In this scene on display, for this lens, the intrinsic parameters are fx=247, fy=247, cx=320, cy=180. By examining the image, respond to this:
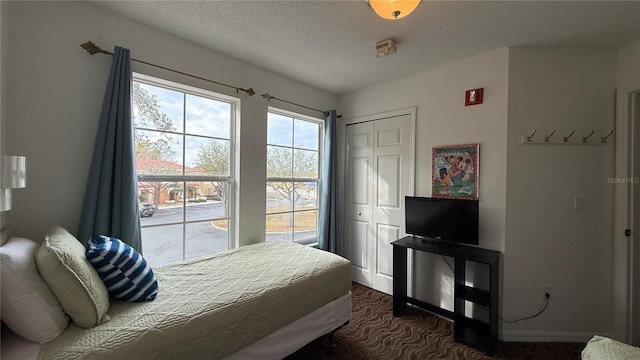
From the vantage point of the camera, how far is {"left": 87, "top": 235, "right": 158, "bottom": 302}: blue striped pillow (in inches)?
49.4

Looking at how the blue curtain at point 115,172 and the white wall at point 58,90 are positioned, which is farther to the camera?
the blue curtain at point 115,172

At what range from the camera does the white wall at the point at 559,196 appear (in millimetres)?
2084

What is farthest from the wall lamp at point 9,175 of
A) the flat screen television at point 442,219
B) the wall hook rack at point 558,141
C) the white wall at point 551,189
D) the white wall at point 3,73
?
the wall hook rack at point 558,141

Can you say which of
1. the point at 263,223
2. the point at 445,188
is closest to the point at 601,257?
the point at 445,188

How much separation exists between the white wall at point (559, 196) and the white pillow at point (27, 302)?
2958mm

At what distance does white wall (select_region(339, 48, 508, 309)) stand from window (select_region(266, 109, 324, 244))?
3.28 ft

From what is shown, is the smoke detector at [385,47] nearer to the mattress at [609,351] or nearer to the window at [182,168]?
the window at [182,168]

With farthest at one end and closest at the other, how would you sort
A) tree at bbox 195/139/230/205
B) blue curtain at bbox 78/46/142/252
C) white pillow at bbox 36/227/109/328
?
1. tree at bbox 195/139/230/205
2. blue curtain at bbox 78/46/142/252
3. white pillow at bbox 36/227/109/328

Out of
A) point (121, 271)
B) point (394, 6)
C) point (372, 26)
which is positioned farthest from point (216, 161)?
point (394, 6)

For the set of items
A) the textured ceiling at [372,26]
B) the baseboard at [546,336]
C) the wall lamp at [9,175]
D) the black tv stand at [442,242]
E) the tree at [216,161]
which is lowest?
the baseboard at [546,336]

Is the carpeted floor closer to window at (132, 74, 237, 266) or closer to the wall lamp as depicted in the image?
window at (132, 74, 237, 266)

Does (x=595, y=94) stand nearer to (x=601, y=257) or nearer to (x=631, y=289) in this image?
(x=601, y=257)

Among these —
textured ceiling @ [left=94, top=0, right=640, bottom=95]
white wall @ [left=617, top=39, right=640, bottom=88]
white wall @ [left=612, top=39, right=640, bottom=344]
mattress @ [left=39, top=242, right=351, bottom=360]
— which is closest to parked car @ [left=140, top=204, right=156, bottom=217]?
mattress @ [left=39, top=242, right=351, bottom=360]

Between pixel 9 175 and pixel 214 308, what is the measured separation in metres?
1.04
